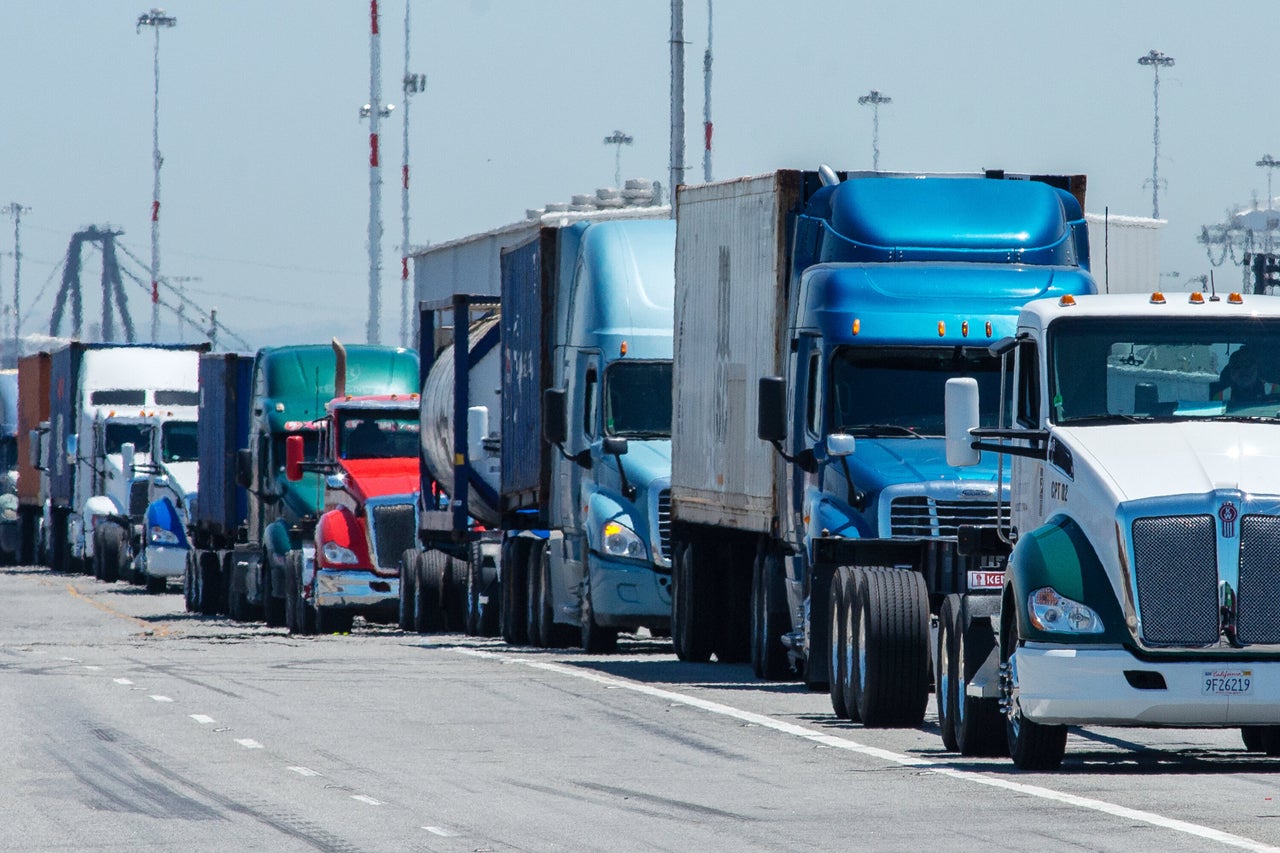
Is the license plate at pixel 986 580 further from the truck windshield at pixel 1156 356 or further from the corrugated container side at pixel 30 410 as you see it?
the corrugated container side at pixel 30 410

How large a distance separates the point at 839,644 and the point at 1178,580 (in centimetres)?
488

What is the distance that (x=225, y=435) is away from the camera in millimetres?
40469

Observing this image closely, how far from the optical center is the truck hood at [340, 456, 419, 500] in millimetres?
32969

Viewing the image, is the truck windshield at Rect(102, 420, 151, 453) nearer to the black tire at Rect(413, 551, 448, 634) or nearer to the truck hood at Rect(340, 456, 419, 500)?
the truck hood at Rect(340, 456, 419, 500)

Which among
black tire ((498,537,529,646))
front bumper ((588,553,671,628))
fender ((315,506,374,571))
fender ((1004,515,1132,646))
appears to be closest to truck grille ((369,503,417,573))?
fender ((315,506,374,571))

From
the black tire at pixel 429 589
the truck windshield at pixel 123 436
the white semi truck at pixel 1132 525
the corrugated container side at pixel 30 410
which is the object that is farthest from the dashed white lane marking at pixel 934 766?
the corrugated container side at pixel 30 410

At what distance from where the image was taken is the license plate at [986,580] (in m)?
15.1

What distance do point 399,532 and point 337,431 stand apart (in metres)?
1.54

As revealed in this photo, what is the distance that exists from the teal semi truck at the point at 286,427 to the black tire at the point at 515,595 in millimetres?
5890

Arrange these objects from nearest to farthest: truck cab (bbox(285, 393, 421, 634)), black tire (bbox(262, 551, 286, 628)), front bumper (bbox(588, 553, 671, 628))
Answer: front bumper (bbox(588, 553, 671, 628)), truck cab (bbox(285, 393, 421, 634)), black tire (bbox(262, 551, 286, 628))

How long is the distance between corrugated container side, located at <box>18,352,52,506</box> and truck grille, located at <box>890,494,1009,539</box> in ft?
137

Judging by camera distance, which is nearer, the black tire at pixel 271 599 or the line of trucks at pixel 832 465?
the line of trucks at pixel 832 465

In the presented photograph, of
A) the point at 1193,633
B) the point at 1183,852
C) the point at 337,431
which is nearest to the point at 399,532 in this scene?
the point at 337,431

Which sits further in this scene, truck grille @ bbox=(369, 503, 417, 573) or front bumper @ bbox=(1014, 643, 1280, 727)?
truck grille @ bbox=(369, 503, 417, 573)
